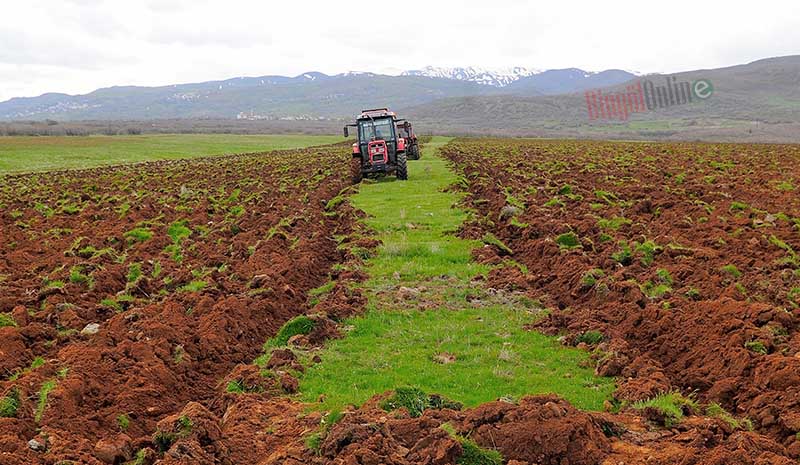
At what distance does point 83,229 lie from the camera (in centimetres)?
1689

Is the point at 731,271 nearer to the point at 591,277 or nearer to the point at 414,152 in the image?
the point at 591,277

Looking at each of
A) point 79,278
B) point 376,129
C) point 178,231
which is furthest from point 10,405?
point 376,129

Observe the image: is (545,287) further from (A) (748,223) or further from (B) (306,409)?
(A) (748,223)

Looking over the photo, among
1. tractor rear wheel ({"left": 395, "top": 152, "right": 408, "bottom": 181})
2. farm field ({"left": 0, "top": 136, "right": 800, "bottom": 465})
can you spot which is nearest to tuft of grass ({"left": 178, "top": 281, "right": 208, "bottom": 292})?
farm field ({"left": 0, "top": 136, "right": 800, "bottom": 465})

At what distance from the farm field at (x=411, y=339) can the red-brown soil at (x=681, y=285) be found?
0.14 feet

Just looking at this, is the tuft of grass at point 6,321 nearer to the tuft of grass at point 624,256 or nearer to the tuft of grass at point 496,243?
the tuft of grass at point 496,243

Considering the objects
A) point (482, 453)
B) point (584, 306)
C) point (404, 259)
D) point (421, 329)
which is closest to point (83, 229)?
point (404, 259)

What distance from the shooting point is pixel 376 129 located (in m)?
27.4

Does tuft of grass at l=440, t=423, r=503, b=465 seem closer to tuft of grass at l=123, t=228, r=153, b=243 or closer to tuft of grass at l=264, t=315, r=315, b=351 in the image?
tuft of grass at l=264, t=315, r=315, b=351

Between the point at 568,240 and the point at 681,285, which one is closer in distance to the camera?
the point at 681,285

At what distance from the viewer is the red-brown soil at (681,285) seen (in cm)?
634

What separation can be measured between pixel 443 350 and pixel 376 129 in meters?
20.3

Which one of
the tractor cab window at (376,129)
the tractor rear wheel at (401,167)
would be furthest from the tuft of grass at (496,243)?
the tractor cab window at (376,129)

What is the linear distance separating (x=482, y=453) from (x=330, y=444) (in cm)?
120
